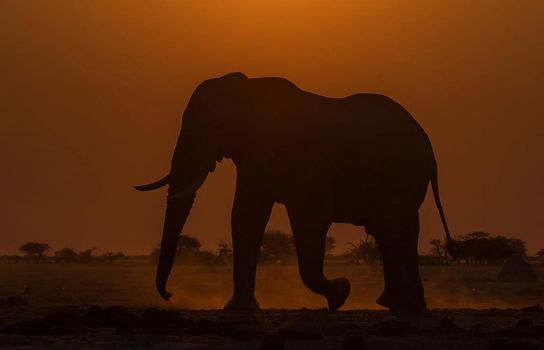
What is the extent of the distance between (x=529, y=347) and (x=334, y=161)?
28.7 feet

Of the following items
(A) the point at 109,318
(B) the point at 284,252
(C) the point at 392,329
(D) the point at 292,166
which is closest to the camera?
(C) the point at 392,329

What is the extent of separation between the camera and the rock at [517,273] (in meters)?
55.2

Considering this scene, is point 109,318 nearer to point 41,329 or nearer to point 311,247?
point 41,329

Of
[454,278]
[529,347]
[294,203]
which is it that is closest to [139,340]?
[529,347]

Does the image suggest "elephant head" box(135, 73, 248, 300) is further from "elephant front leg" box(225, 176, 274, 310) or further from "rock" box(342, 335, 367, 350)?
"rock" box(342, 335, 367, 350)

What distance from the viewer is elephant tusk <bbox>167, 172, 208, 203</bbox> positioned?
961 inches

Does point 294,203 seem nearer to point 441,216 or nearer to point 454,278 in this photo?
point 441,216

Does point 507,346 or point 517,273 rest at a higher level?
point 517,273

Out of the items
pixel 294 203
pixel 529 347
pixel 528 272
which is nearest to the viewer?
pixel 529 347

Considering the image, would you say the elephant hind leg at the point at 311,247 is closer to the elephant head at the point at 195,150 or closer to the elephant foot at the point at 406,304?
the elephant foot at the point at 406,304

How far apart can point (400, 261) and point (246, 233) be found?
3312 millimetres

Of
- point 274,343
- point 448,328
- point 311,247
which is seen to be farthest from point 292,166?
point 274,343

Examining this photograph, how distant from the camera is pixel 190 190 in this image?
80.3ft

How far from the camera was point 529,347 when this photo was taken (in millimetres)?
16453
